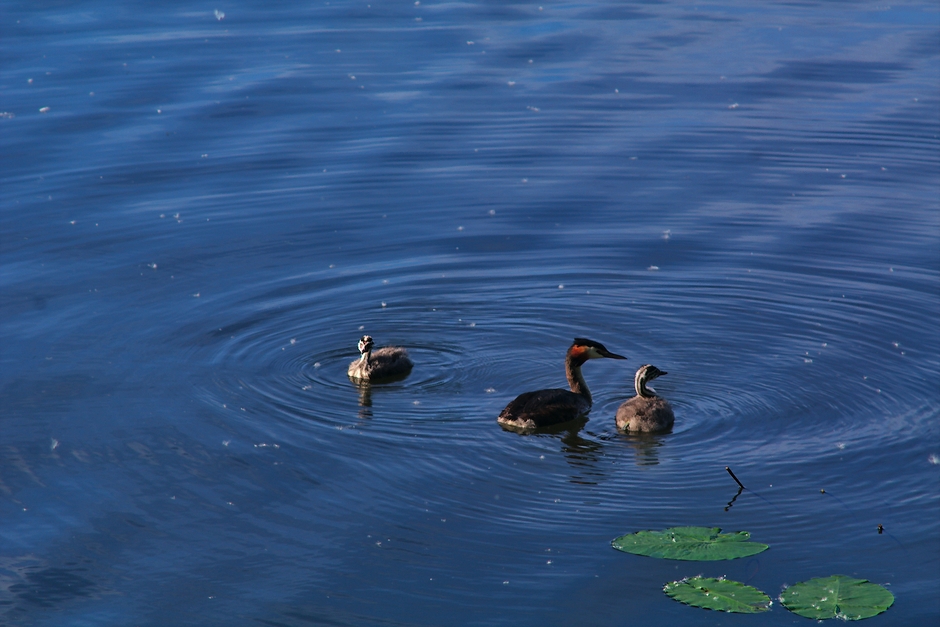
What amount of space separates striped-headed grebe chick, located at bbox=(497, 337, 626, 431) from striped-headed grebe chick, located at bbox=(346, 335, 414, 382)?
1486 millimetres

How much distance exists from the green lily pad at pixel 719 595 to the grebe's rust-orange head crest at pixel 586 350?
3.79 m

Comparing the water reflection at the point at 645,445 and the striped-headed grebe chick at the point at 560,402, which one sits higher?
the striped-headed grebe chick at the point at 560,402

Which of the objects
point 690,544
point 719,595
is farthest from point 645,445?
point 719,595

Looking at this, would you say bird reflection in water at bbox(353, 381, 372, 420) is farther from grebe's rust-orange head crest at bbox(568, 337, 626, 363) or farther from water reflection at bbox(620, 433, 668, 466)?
water reflection at bbox(620, 433, 668, 466)

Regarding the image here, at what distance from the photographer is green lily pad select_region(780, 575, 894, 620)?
848cm

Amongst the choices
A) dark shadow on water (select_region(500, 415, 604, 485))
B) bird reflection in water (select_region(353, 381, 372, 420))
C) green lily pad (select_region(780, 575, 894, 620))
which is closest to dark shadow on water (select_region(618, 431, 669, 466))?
dark shadow on water (select_region(500, 415, 604, 485))

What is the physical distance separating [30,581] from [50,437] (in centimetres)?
256

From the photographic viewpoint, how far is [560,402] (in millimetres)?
11797

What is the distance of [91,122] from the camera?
2134 centimetres

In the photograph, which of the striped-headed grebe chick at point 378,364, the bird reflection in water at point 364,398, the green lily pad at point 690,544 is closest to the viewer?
the green lily pad at point 690,544

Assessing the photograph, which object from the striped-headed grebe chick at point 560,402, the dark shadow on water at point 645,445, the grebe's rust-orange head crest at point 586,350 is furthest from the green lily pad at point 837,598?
the grebe's rust-orange head crest at point 586,350

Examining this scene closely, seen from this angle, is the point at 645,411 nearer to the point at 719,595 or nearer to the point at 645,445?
the point at 645,445

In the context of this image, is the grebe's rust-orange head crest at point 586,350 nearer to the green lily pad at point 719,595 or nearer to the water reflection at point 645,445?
the water reflection at point 645,445

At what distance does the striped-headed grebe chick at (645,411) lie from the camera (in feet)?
37.1
